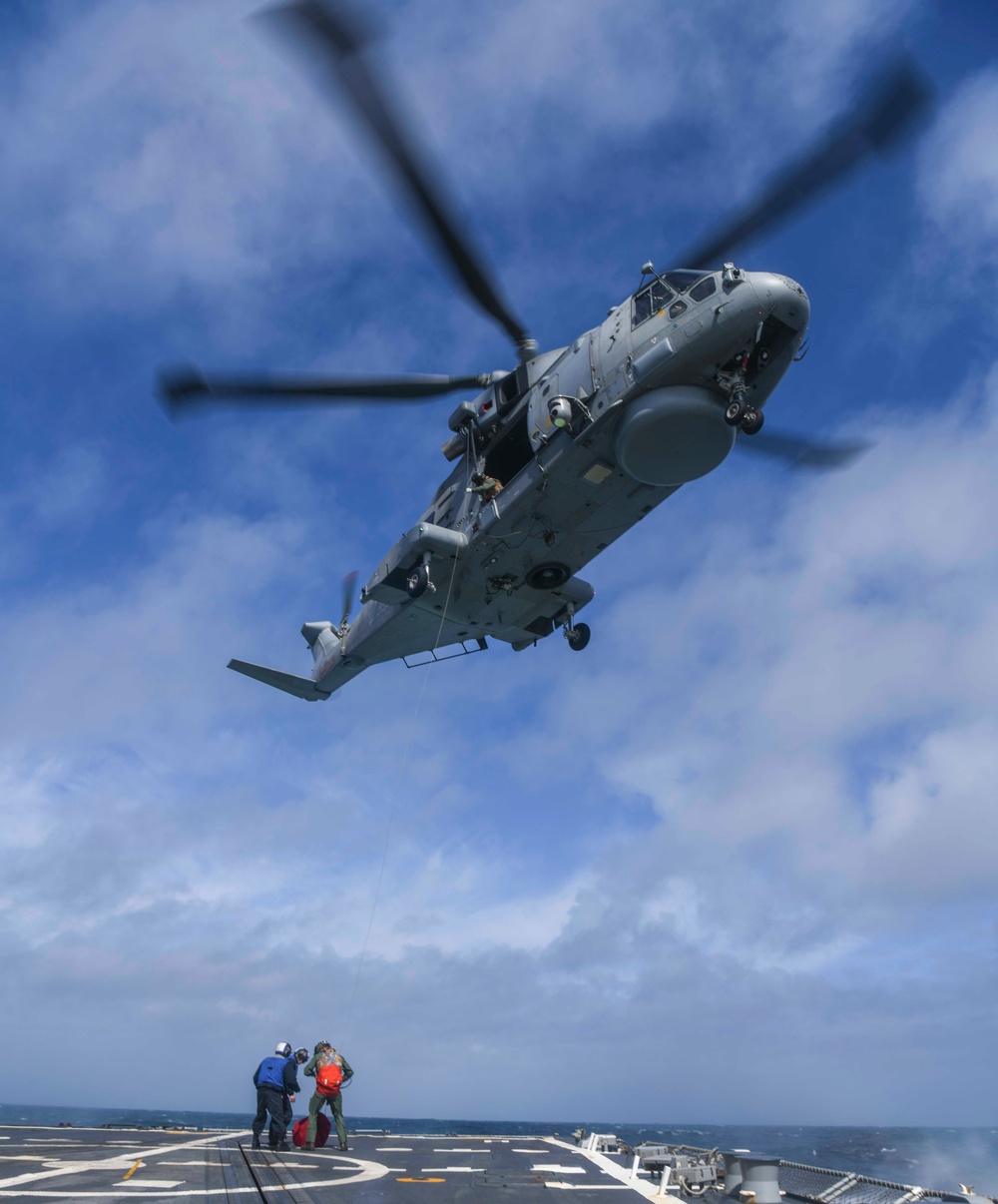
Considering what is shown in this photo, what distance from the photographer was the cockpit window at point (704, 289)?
12703 mm

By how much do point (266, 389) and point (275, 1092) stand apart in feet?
40.2

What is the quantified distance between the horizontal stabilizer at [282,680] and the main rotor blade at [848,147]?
50.4 feet

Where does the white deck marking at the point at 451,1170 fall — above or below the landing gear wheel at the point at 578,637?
below

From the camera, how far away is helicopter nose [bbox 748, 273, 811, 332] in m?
12.3

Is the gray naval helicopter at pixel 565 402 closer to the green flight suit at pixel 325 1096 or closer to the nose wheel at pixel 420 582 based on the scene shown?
the nose wheel at pixel 420 582

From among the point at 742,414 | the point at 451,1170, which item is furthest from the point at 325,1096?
the point at 742,414

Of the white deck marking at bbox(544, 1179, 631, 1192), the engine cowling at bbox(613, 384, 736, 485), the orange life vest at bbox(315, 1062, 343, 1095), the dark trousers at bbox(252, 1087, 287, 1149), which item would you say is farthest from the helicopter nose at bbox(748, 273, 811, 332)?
the dark trousers at bbox(252, 1087, 287, 1149)

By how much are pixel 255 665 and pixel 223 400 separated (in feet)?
29.7

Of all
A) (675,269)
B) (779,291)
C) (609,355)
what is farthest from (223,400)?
(779,291)

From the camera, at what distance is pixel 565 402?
45.5 feet

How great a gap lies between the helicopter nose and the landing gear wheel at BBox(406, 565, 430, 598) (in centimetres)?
774

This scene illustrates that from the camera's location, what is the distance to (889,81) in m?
10.3

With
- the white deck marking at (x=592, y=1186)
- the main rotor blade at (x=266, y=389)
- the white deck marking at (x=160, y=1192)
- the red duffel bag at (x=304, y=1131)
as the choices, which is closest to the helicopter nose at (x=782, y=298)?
the main rotor blade at (x=266, y=389)

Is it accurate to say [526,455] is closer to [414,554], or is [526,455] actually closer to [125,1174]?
[414,554]
